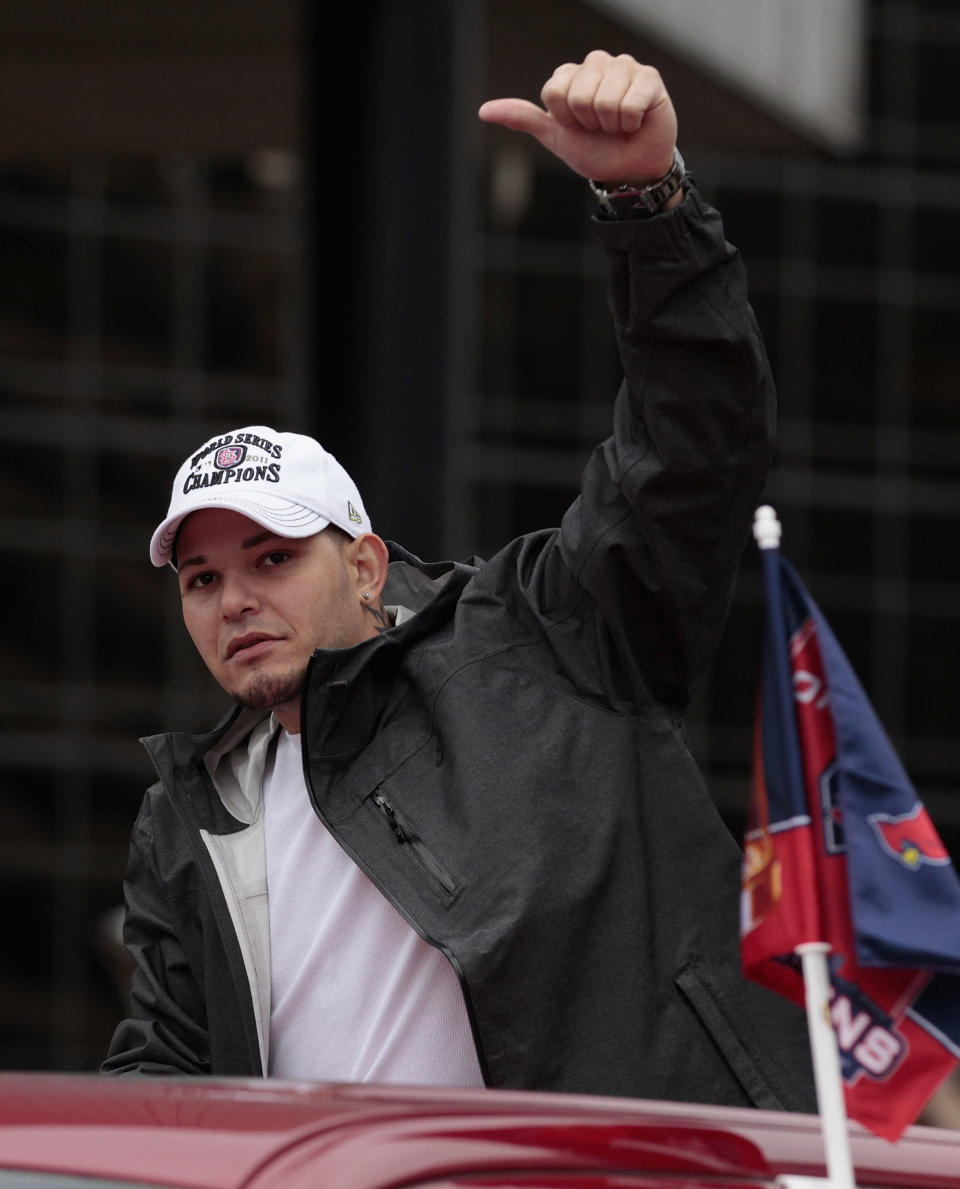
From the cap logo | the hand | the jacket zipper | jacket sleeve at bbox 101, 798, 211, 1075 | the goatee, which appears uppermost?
the hand

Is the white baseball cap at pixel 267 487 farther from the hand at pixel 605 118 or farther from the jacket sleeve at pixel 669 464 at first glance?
the hand at pixel 605 118

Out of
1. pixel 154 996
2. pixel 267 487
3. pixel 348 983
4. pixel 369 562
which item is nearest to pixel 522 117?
pixel 267 487

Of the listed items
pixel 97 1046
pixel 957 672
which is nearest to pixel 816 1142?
pixel 97 1046

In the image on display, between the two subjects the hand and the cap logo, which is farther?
the cap logo

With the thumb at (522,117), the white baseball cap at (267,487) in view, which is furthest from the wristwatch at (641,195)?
the white baseball cap at (267,487)

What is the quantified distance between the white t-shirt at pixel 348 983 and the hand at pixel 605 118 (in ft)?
3.69

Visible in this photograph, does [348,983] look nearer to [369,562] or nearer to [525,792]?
[525,792]

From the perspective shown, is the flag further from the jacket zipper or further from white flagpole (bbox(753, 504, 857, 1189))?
the jacket zipper

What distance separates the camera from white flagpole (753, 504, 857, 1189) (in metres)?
2.12

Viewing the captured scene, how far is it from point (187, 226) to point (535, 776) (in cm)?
1856

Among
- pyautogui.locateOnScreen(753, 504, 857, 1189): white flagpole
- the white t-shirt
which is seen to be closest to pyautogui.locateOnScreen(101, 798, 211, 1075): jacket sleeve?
the white t-shirt

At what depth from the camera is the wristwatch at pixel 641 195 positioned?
315cm

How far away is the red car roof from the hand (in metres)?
1.36

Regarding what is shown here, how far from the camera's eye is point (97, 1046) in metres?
20.4
